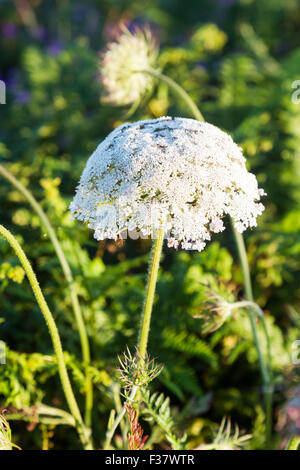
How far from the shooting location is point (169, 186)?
1.04 m

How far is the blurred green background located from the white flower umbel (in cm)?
56

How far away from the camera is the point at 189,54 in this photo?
394 centimetres

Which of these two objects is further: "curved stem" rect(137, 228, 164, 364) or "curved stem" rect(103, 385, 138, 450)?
"curved stem" rect(103, 385, 138, 450)

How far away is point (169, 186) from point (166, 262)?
88.0 inches

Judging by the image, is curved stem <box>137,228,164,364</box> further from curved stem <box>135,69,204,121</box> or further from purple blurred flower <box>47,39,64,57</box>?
purple blurred flower <box>47,39,64,57</box>

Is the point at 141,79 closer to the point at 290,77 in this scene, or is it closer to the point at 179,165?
the point at 179,165

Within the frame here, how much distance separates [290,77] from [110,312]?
2585 mm

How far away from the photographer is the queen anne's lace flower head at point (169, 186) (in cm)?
105

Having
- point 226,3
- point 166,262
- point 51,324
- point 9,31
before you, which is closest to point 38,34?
point 9,31

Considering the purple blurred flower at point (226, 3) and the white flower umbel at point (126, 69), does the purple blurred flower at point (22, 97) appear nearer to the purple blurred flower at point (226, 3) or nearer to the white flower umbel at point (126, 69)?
the white flower umbel at point (126, 69)

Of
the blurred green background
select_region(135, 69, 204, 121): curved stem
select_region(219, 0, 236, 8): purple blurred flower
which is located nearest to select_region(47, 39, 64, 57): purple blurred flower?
the blurred green background

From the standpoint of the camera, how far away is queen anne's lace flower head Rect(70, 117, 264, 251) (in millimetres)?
1047

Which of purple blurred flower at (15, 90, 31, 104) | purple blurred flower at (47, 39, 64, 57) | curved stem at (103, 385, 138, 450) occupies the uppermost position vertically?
purple blurred flower at (47, 39, 64, 57)

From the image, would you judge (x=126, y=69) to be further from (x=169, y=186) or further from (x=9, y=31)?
(x=9, y=31)
